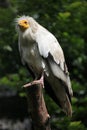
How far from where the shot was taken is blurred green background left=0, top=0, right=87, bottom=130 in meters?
7.73

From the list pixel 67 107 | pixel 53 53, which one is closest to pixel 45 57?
pixel 53 53

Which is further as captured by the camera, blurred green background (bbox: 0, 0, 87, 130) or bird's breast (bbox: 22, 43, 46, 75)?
blurred green background (bbox: 0, 0, 87, 130)

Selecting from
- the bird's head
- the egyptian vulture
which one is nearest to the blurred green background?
the egyptian vulture

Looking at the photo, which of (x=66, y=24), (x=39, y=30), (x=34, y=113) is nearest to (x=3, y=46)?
(x=66, y=24)

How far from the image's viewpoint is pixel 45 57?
5.88 m

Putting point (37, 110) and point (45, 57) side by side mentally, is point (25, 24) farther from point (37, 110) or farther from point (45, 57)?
point (37, 110)

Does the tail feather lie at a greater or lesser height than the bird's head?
lesser

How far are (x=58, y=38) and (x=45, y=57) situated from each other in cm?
217

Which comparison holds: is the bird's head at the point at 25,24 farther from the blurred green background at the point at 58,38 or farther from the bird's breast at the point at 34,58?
the blurred green background at the point at 58,38

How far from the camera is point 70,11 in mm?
8141

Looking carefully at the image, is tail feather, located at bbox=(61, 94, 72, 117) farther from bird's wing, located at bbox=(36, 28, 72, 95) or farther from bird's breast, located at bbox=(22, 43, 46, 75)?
bird's breast, located at bbox=(22, 43, 46, 75)

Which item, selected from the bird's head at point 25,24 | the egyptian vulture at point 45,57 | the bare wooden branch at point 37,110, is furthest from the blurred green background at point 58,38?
the bare wooden branch at point 37,110

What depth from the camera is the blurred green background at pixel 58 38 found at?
25.4 feet

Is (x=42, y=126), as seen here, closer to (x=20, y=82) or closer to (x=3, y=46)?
(x=20, y=82)
